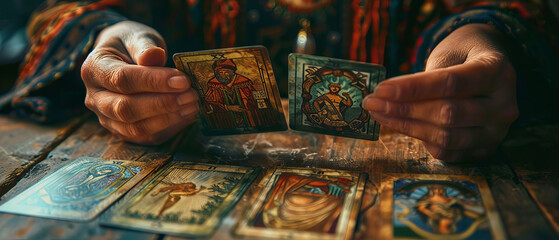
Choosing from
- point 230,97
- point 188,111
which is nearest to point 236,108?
point 230,97

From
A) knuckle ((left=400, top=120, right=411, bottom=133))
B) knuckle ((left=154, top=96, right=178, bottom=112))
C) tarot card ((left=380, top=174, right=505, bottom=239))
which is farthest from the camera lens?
knuckle ((left=154, top=96, right=178, bottom=112))

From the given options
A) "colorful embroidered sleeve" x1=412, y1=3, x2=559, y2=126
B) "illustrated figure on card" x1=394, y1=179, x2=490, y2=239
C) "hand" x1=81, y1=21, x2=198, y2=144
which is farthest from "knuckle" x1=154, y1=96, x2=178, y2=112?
"colorful embroidered sleeve" x1=412, y1=3, x2=559, y2=126

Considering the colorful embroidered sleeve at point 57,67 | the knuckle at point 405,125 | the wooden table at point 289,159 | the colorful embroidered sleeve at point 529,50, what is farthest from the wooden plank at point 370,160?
the colorful embroidered sleeve at point 57,67

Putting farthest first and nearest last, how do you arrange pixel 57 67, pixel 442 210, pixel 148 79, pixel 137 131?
pixel 57 67
pixel 137 131
pixel 148 79
pixel 442 210

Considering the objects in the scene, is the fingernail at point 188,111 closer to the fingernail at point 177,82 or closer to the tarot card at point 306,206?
the fingernail at point 177,82

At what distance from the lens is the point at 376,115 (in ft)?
3.33

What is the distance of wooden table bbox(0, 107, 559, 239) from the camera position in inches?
32.1

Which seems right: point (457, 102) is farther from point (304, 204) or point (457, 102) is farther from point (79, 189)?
point (79, 189)

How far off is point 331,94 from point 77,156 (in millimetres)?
768

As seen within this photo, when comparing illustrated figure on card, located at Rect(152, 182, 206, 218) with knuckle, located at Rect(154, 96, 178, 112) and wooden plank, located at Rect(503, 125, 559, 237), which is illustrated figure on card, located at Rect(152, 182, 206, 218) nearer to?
knuckle, located at Rect(154, 96, 178, 112)

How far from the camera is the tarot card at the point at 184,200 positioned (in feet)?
2.69

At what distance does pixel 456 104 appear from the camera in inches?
37.1

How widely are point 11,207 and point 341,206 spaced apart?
0.75 m

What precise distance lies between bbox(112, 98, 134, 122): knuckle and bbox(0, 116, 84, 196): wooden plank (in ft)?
0.91
